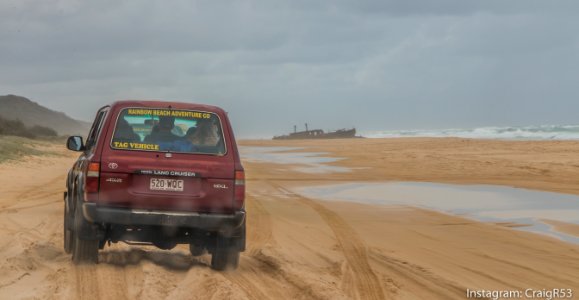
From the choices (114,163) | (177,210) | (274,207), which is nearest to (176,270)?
(177,210)

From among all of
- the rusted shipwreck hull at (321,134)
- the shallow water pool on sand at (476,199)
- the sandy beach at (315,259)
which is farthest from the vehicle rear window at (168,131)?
the rusted shipwreck hull at (321,134)

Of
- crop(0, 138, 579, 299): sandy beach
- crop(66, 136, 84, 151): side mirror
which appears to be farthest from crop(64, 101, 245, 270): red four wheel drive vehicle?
crop(66, 136, 84, 151): side mirror

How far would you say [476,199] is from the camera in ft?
59.0

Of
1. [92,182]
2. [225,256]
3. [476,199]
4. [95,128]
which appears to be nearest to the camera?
[92,182]

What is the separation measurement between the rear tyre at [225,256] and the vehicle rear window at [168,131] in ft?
3.27

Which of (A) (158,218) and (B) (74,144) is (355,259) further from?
(B) (74,144)

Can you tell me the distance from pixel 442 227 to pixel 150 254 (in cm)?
574

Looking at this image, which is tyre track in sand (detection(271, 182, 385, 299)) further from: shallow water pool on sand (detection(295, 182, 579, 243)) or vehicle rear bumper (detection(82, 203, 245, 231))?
shallow water pool on sand (detection(295, 182, 579, 243))

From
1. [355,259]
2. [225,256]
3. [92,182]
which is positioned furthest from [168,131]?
[355,259]

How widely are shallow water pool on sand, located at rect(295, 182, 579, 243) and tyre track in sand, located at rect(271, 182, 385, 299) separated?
8.97 ft

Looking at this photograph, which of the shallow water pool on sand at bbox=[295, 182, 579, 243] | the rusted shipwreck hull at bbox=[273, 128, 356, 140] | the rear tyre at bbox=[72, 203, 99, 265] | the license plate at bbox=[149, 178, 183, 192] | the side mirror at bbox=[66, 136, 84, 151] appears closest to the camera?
the license plate at bbox=[149, 178, 183, 192]

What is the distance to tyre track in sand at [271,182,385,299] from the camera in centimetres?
741

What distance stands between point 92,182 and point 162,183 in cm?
69

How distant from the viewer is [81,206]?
771 cm
